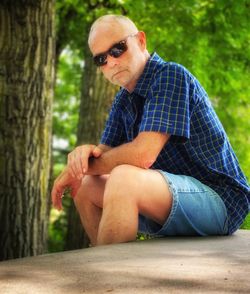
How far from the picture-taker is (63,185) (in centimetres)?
386

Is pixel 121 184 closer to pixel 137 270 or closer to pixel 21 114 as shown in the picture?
pixel 137 270

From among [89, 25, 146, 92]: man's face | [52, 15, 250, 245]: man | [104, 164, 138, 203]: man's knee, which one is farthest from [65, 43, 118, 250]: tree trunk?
[104, 164, 138, 203]: man's knee

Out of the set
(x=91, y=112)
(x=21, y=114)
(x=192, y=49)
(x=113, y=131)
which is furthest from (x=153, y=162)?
(x=91, y=112)

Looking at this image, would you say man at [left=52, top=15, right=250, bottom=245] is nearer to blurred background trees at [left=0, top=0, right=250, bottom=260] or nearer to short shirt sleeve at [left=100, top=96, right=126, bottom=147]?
short shirt sleeve at [left=100, top=96, right=126, bottom=147]

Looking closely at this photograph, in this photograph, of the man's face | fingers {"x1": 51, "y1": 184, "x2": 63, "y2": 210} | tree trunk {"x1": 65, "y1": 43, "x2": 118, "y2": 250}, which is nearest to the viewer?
the man's face

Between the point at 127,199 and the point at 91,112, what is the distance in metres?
5.64

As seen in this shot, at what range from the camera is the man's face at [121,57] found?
3.73 meters

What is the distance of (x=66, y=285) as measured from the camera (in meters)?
2.22

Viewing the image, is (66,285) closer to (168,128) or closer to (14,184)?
(168,128)

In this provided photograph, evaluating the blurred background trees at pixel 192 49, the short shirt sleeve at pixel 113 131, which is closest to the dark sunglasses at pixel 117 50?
the short shirt sleeve at pixel 113 131

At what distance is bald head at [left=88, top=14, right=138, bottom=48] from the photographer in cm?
373

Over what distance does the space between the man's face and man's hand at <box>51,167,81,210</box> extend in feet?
2.13

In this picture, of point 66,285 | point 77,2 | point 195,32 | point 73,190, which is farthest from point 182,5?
point 66,285

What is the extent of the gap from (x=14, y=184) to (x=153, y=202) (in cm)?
197
